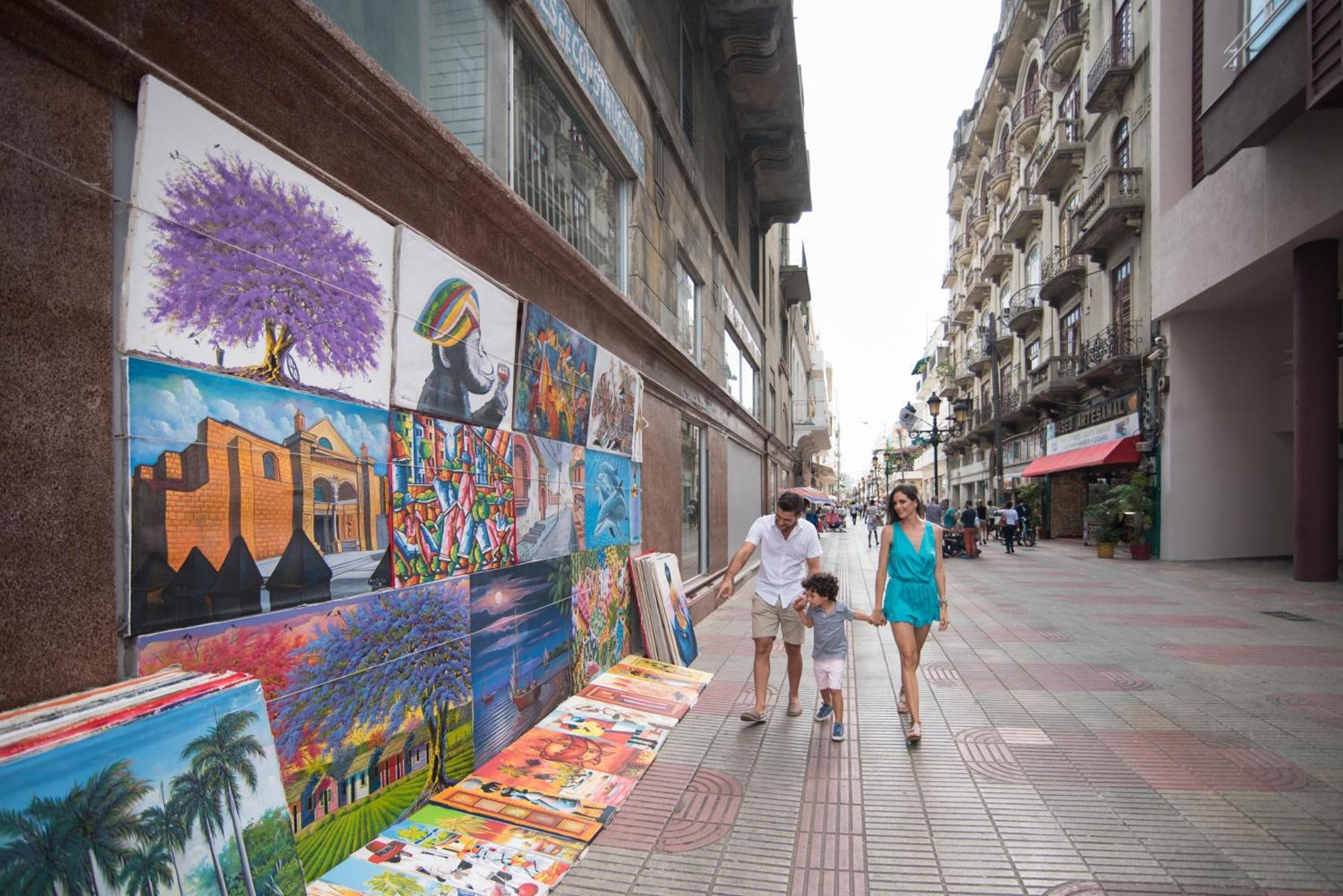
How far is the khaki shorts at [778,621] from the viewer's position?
5.46m

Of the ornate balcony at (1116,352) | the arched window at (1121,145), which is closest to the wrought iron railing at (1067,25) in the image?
the arched window at (1121,145)

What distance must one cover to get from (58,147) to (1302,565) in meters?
17.4

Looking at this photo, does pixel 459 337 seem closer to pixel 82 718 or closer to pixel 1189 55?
pixel 82 718

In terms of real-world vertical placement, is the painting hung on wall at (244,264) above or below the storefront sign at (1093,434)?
below

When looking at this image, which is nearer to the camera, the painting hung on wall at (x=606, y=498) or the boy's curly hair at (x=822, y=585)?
the boy's curly hair at (x=822, y=585)

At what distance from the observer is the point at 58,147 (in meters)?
2.16

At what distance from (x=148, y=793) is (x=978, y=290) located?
42720 millimetres

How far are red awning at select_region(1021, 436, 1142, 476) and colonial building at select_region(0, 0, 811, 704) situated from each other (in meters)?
13.1

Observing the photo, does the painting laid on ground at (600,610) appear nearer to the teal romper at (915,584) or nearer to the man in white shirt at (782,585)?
the man in white shirt at (782,585)

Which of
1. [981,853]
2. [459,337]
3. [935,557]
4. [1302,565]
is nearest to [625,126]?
[459,337]

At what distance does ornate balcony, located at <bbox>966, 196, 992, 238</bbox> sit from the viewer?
130 ft

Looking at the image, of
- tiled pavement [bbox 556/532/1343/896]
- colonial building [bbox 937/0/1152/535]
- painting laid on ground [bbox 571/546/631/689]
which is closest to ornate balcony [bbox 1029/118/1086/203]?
colonial building [bbox 937/0/1152/535]

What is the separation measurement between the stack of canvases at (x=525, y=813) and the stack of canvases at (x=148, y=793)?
722 mm

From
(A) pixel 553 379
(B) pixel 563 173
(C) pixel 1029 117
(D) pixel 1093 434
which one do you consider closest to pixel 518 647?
(A) pixel 553 379
